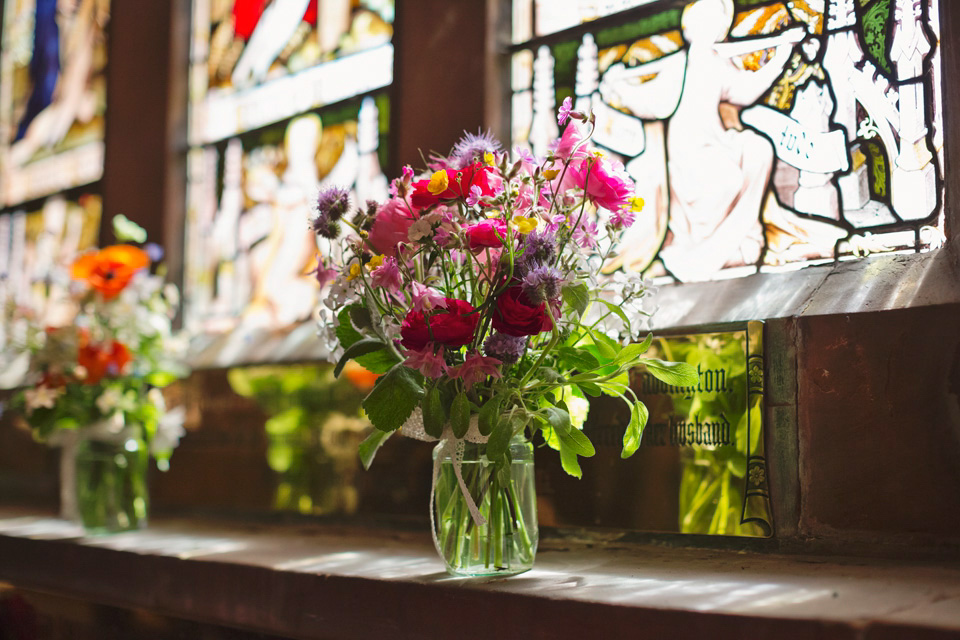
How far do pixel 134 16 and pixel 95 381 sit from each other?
1.44m

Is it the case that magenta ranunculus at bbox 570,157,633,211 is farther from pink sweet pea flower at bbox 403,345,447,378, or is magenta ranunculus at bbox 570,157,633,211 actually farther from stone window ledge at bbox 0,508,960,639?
stone window ledge at bbox 0,508,960,639

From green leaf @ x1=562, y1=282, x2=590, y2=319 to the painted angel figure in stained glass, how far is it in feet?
1.80

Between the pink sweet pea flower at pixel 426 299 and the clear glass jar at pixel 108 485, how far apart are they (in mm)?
1170

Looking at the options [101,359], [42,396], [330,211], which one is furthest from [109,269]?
[330,211]

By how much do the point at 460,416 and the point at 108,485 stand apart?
1.23 m

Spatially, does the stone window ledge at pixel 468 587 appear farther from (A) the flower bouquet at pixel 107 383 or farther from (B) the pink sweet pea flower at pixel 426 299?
(B) the pink sweet pea flower at pixel 426 299

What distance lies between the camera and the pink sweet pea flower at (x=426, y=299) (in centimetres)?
127

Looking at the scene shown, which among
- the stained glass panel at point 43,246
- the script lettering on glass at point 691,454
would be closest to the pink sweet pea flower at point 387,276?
the script lettering on glass at point 691,454

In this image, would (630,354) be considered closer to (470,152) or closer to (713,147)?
(470,152)

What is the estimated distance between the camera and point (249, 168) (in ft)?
8.94

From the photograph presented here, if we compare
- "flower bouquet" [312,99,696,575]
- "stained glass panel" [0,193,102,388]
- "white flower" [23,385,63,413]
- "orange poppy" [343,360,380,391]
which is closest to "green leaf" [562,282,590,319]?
"flower bouquet" [312,99,696,575]

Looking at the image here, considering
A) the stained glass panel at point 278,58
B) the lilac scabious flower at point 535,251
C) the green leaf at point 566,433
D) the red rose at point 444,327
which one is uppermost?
the stained glass panel at point 278,58

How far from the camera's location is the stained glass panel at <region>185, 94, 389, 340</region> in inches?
96.0

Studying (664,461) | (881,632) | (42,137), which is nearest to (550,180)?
(664,461)
